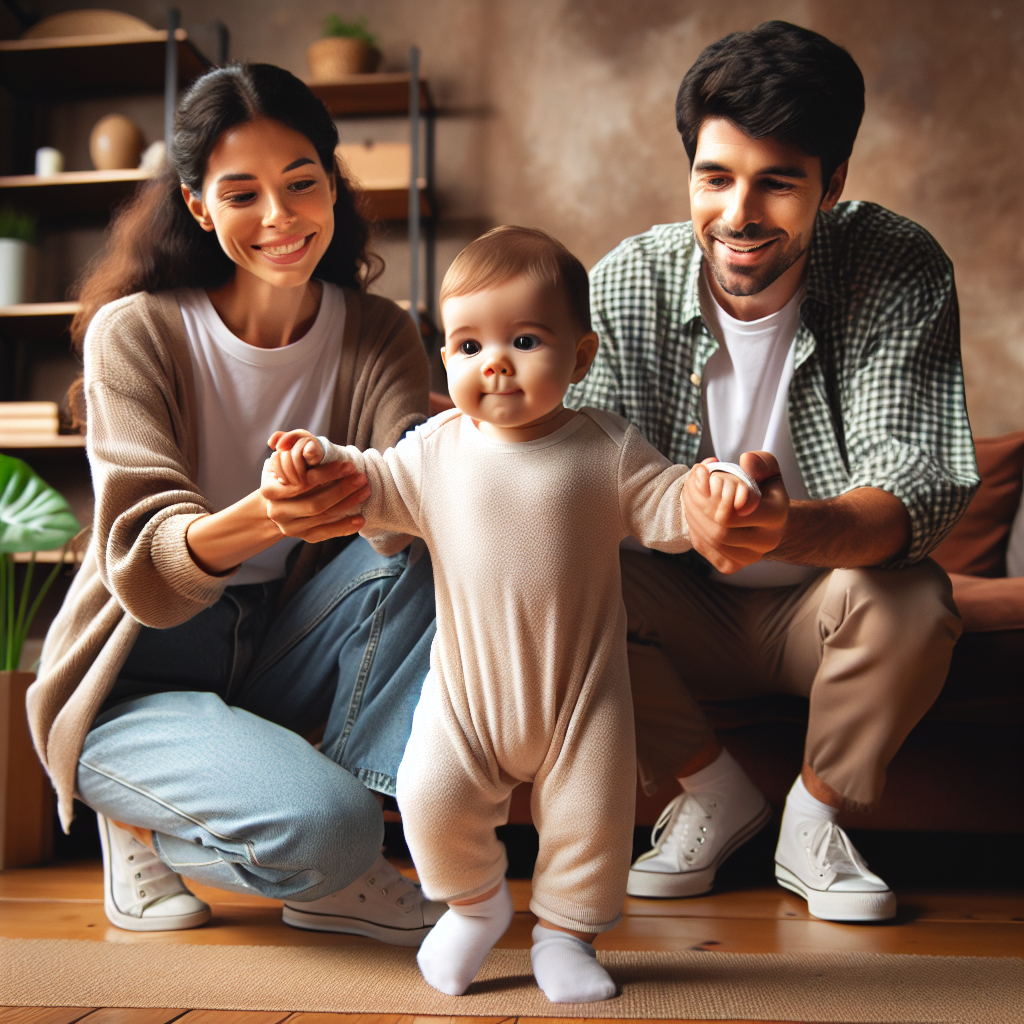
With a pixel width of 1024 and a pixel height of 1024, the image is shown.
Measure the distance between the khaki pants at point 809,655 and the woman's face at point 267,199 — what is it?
2.17 ft

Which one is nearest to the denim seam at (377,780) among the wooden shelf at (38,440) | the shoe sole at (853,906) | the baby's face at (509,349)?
the baby's face at (509,349)

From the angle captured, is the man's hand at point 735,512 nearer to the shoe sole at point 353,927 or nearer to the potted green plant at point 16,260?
the shoe sole at point 353,927

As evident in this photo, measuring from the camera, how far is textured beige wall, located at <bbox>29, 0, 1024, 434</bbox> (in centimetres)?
307

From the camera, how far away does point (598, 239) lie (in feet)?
10.7

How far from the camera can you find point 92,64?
3.29 metres

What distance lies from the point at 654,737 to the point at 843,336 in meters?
0.65

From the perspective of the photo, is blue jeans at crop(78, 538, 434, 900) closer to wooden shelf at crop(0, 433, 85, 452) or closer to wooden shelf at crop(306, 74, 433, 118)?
wooden shelf at crop(0, 433, 85, 452)

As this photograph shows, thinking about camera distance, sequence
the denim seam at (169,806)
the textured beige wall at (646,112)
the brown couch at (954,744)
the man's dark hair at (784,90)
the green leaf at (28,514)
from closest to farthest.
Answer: the denim seam at (169,806), the man's dark hair at (784,90), the brown couch at (954,744), the green leaf at (28,514), the textured beige wall at (646,112)

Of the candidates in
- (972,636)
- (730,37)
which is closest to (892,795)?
(972,636)

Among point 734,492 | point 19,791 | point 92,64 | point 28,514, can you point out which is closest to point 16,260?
point 92,64

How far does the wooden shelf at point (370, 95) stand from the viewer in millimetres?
3119

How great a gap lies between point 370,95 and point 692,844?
2.71m

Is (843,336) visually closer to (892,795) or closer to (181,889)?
(892,795)

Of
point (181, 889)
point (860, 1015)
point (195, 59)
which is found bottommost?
point (181, 889)
